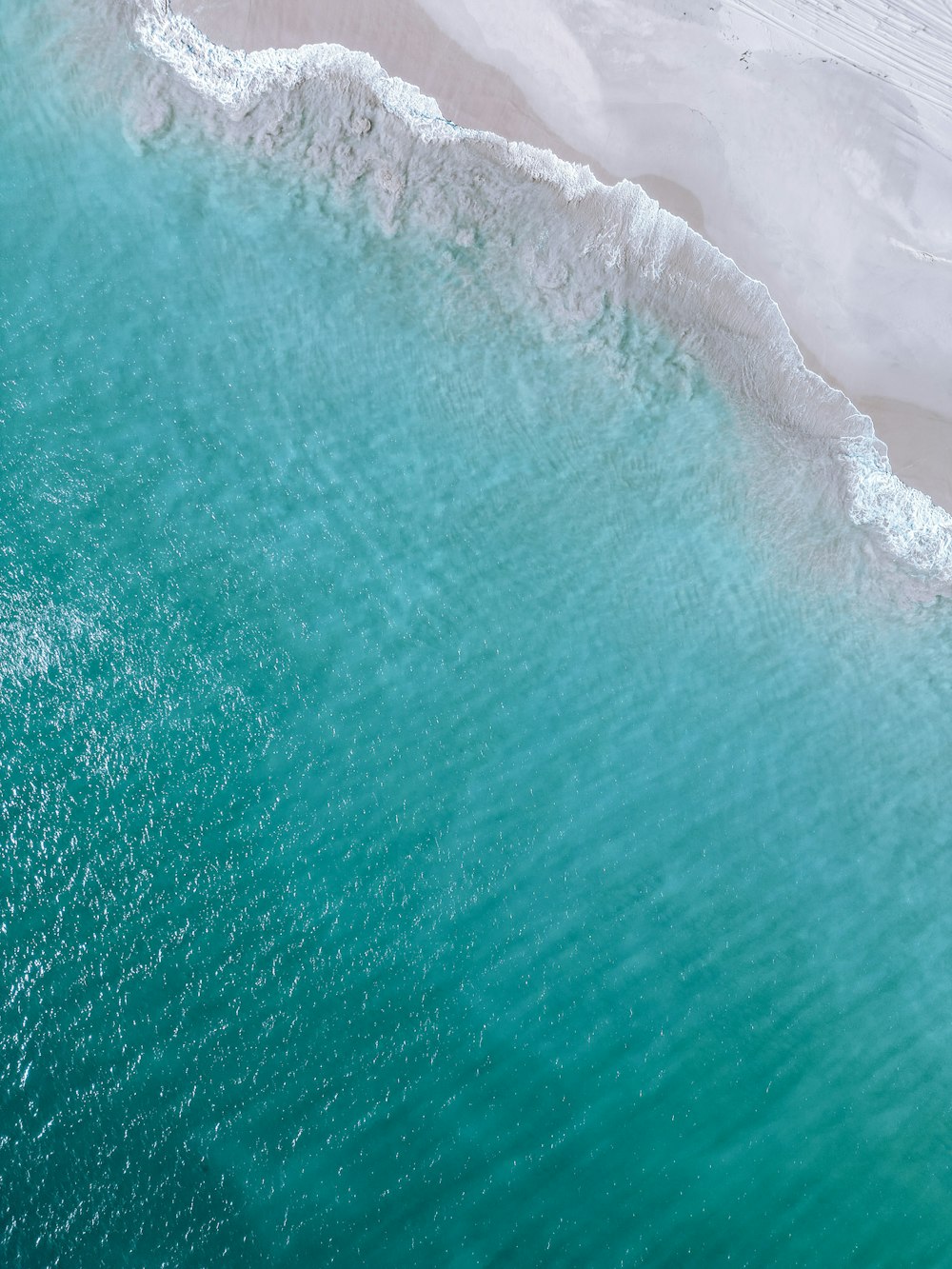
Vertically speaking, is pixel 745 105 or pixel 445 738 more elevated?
pixel 745 105

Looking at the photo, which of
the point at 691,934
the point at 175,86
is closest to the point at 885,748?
the point at 691,934

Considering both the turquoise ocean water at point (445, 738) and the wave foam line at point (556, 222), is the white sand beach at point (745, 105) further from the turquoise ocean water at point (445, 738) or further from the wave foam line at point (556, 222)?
the turquoise ocean water at point (445, 738)

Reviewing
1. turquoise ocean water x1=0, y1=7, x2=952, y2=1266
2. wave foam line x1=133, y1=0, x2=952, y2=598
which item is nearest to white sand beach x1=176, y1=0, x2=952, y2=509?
wave foam line x1=133, y1=0, x2=952, y2=598

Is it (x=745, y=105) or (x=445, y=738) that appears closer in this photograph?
(x=745, y=105)

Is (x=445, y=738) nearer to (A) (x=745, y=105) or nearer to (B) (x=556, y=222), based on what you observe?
(B) (x=556, y=222)

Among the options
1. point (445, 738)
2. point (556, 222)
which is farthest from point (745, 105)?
point (445, 738)

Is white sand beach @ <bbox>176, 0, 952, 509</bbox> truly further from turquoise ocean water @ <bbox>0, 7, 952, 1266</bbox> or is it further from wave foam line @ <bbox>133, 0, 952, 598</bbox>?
turquoise ocean water @ <bbox>0, 7, 952, 1266</bbox>

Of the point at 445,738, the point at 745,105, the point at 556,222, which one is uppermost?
the point at 745,105
